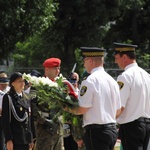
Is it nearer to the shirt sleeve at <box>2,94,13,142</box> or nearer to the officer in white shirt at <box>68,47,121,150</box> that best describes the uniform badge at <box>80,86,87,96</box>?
the officer in white shirt at <box>68,47,121,150</box>

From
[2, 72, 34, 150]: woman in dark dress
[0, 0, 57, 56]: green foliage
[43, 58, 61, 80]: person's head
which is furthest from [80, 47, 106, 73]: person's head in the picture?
[0, 0, 57, 56]: green foliage

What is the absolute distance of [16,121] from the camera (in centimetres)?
641

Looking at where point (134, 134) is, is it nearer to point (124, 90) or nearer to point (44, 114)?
point (124, 90)

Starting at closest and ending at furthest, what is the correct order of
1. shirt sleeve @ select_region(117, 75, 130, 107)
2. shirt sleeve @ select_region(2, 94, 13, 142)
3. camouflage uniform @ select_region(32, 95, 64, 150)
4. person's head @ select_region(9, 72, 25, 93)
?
shirt sleeve @ select_region(117, 75, 130, 107), shirt sleeve @ select_region(2, 94, 13, 142), person's head @ select_region(9, 72, 25, 93), camouflage uniform @ select_region(32, 95, 64, 150)

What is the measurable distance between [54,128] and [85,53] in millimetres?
1719

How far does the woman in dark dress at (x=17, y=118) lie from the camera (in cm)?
627

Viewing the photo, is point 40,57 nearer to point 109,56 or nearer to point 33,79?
point 109,56

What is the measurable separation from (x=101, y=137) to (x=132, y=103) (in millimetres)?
765

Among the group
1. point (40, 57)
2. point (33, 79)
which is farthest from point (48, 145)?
point (40, 57)

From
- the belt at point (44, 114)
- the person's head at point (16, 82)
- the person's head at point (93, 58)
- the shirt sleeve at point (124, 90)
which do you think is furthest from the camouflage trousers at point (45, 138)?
the person's head at point (93, 58)

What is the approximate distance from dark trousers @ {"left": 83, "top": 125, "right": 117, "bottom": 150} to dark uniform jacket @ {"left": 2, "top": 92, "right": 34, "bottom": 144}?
1341 mm

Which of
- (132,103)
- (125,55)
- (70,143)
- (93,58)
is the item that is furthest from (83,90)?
(70,143)

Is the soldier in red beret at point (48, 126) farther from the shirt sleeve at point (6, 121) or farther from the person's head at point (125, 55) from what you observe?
the person's head at point (125, 55)

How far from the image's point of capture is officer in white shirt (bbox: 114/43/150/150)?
5.80 metres
